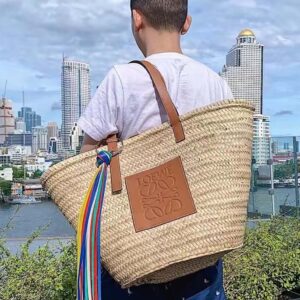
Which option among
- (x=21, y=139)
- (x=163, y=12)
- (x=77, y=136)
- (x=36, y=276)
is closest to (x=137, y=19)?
(x=163, y=12)

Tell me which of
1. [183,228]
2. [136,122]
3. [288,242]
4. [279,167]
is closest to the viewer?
[183,228]

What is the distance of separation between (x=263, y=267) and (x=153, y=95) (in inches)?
93.3

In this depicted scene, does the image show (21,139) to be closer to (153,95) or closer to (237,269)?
(237,269)

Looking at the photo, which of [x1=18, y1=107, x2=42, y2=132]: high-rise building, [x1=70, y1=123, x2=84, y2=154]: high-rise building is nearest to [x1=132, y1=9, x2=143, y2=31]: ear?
[x1=70, y1=123, x2=84, y2=154]: high-rise building

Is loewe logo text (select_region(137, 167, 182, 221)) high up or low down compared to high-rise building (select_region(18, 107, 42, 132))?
down

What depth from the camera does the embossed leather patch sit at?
1.34 metres

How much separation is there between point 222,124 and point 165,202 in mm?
247

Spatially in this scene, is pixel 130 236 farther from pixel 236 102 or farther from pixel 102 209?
pixel 236 102

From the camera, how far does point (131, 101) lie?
4.68 ft

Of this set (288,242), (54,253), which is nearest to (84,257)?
(54,253)

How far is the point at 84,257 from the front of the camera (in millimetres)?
1337

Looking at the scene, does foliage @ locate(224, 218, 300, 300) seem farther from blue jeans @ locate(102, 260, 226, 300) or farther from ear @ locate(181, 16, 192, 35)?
ear @ locate(181, 16, 192, 35)

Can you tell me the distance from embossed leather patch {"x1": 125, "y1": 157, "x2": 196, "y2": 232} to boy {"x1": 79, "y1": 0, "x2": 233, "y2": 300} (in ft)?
0.48

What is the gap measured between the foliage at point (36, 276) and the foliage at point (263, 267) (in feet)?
3.33
